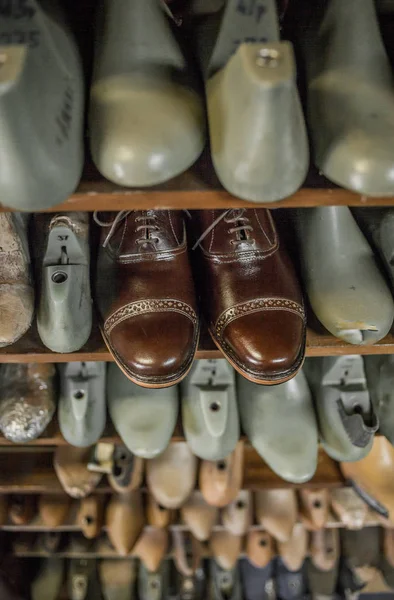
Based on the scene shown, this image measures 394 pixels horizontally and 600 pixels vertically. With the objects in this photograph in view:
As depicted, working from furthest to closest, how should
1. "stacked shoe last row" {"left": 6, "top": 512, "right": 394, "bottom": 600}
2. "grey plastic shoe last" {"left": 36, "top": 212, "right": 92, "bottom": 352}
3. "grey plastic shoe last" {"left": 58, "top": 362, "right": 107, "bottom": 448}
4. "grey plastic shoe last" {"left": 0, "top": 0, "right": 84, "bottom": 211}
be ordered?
"stacked shoe last row" {"left": 6, "top": 512, "right": 394, "bottom": 600} < "grey plastic shoe last" {"left": 58, "top": 362, "right": 107, "bottom": 448} < "grey plastic shoe last" {"left": 36, "top": 212, "right": 92, "bottom": 352} < "grey plastic shoe last" {"left": 0, "top": 0, "right": 84, "bottom": 211}

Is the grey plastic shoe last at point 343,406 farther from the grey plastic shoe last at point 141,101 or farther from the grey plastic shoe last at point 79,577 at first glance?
the grey plastic shoe last at point 79,577

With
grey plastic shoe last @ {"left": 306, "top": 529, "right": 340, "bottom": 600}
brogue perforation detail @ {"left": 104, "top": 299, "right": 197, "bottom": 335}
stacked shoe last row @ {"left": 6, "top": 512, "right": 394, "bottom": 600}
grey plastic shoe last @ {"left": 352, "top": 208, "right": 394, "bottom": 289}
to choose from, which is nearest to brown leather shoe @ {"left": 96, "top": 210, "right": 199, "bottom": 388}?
brogue perforation detail @ {"left": 104, "top": 299, "right": 197, "bottom": 335}

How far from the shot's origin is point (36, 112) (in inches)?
14.7

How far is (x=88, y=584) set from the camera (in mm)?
1312

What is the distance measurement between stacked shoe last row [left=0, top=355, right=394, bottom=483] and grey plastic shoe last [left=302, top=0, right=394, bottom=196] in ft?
1.44

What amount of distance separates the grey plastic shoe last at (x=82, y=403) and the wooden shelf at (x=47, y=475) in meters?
0.31

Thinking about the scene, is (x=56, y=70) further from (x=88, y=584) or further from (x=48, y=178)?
(x=88, y=584)

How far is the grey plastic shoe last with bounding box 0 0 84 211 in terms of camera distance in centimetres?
35

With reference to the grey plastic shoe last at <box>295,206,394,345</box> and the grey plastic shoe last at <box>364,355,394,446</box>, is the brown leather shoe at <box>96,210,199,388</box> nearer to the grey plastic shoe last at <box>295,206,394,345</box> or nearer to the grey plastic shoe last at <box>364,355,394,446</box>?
the grey plastic shoe last at <box>295,206,394,345</box>

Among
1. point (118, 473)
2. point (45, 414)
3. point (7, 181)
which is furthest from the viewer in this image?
point (118, 473)

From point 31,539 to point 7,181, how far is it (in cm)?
113

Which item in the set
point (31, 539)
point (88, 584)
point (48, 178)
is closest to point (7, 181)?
point (48, 178)

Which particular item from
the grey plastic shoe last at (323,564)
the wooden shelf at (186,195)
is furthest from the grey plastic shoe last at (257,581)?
the wooden shelf at (186,195)

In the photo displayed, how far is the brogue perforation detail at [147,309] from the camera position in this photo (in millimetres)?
599
